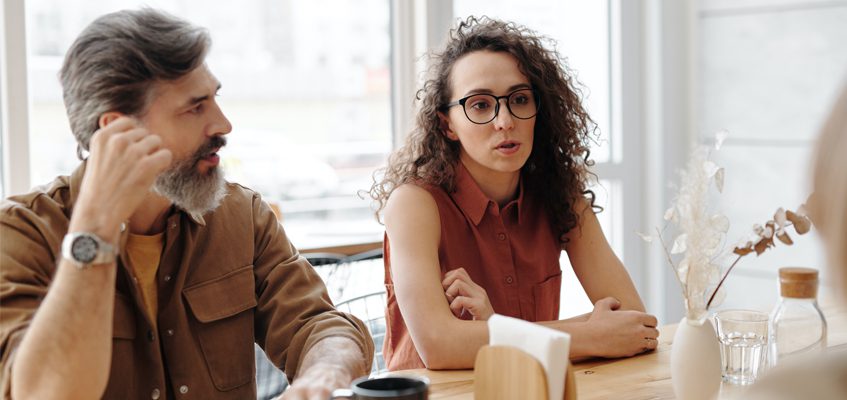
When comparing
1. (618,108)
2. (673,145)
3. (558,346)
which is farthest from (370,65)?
(558,346)

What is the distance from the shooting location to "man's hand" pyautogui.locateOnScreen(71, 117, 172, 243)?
1.52 meters

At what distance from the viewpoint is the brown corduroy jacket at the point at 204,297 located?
5.40ft

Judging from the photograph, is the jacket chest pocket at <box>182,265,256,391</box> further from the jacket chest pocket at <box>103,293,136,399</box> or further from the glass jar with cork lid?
the glass jar with cork lid

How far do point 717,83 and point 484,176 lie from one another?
95.5 inches

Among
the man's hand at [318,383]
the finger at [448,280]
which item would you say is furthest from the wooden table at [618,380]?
the finger at [448,280]

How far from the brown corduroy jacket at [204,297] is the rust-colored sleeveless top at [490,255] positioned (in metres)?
0.36

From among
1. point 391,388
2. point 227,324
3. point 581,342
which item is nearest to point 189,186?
point 227,324

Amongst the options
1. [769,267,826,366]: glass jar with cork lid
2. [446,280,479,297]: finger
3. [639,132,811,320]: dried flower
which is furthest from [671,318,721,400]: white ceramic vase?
[446,280,479,297]: finger

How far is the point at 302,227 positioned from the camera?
147 inches

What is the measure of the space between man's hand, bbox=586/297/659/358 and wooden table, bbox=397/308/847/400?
0.02 meters

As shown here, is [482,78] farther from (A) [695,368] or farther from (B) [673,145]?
(B) [673,145]

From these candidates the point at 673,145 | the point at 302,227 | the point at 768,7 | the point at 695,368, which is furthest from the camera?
the point at 673,145

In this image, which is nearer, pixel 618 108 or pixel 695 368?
pixel 695 368

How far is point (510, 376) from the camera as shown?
1.34 metres
